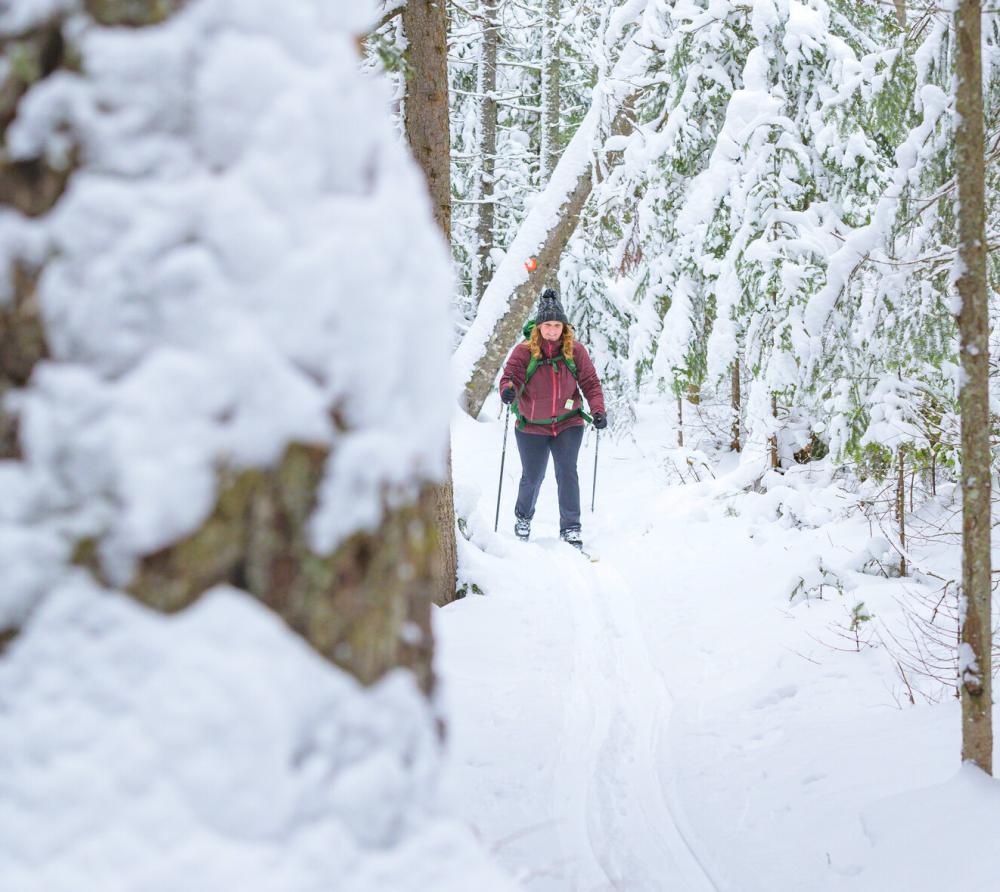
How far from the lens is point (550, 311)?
7863 mm

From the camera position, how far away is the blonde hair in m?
7.98

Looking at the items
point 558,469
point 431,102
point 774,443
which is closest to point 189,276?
point 431,102

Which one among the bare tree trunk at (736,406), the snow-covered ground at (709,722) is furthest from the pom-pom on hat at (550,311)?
the bare tree trunk at (736,406)

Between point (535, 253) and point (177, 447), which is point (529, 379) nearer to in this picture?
point (535, 253)

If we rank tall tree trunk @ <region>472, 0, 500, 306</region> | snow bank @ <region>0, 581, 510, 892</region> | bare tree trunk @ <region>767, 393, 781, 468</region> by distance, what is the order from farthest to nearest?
tall tree trunk @ <region>472, 0, 500, 306</region> → bare tree trunk @ <region>767, 393, 781, 468</region> → snow bank @ <region>0, 581, 510, 892</region>

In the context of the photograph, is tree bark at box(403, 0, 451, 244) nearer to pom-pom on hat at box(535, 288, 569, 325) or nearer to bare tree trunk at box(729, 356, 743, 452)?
pom-pom on hat at box(535, 288, 569, 325)

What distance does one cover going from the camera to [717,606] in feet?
19.5

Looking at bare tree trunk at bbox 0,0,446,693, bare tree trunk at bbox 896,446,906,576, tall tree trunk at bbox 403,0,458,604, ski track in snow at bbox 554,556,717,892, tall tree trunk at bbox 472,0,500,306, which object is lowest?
ski track in snow at bbox 554,556,717,892

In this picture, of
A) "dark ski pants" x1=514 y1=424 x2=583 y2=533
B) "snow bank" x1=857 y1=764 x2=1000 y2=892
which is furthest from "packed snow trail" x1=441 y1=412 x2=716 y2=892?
"dark ski pants" x1=514 y1=424 x2=583 y2=533

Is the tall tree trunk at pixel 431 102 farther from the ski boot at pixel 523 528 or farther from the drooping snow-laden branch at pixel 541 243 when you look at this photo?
the drooping snow-laden branch at pixel 541 243

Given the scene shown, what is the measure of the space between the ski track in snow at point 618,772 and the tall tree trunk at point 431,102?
138 cm

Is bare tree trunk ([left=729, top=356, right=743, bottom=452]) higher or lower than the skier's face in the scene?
lower

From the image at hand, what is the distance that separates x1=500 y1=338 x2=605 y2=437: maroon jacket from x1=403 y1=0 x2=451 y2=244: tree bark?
3070 mm

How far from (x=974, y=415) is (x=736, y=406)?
9528 mm
